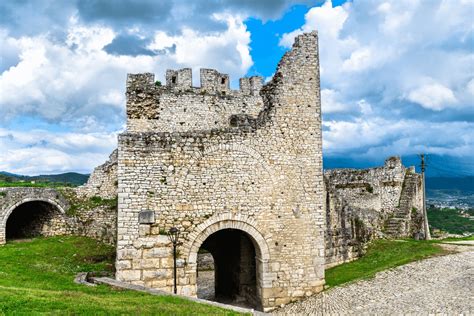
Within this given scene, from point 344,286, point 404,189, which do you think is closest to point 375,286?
point 344,286

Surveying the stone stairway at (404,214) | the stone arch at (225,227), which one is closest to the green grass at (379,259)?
the stone arch at (225,227)

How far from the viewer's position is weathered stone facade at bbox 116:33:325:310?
1509cm

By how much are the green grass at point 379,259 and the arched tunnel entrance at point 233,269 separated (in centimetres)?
317

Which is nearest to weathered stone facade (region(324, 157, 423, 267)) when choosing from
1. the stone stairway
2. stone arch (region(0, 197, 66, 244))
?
the stone stairway

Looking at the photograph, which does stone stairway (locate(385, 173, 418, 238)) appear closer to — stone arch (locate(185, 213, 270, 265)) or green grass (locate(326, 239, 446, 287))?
green grass (locate(326, 239, 446, 287))

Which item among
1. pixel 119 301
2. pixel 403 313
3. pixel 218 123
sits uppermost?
pixel 218 123

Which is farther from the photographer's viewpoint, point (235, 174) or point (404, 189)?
point (404, 189)

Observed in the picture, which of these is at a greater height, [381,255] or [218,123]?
[218,123]

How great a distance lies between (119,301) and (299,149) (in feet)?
28.7

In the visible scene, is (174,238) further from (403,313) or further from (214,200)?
(403,313)

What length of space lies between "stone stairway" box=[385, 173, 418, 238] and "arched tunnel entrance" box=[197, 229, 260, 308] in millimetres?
12969

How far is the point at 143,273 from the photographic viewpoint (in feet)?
49.2

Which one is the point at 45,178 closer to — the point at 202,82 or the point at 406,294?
the point at 202,82

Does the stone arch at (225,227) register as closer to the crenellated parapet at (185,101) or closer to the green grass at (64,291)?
the green grass at (64,291)
